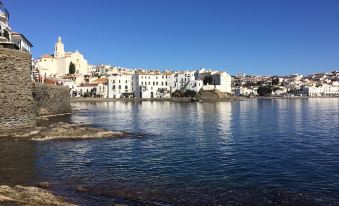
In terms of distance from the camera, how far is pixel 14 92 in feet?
100.0

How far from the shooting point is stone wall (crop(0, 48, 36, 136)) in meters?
29.8

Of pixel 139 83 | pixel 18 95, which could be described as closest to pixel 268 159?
pixel 18 95

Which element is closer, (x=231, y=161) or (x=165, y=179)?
(x=165, y=179)

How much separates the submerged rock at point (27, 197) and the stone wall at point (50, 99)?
104 feet

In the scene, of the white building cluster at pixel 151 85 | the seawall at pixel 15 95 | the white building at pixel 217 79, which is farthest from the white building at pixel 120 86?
the seawall at pixel 15 95

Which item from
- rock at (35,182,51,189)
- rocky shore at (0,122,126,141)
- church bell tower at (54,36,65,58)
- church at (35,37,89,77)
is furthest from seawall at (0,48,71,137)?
church bell tower at (54,36,65,58)

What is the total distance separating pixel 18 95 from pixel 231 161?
1704cm

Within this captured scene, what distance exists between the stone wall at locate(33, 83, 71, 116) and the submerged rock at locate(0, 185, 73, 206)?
31792mm

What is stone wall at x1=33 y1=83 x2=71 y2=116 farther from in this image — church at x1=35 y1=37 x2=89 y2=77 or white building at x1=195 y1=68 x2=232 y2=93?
church at x1=35 y1=37 x2=89 y2=77

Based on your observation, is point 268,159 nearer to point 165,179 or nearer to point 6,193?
point 165,179

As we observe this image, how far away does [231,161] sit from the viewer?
70.7ft

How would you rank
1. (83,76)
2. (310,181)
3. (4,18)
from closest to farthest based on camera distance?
(310,181) → (4,18) → (83,76)

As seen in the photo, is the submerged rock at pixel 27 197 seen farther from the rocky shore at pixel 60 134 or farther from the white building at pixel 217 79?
the white building at pixel 217 79

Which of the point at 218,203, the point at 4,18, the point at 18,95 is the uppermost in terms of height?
the point at 4,18
